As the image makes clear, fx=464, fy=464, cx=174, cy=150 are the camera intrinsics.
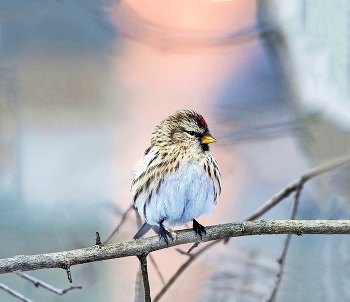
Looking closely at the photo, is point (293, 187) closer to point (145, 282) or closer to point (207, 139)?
point (207, 139)

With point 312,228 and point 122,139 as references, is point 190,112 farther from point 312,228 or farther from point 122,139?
point 122,139

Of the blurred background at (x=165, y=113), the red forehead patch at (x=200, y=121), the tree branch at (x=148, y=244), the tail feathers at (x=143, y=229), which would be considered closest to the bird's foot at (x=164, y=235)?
the tree branch at (x=148, y=244)

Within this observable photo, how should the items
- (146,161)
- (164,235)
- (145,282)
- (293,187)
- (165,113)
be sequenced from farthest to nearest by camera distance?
(165,113) < (293,187) < (146,161) < (164,235) < (145,282)

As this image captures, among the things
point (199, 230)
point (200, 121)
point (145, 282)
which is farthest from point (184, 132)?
point (145, 282)

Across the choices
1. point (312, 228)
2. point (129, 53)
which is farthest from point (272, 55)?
point (312, 228)

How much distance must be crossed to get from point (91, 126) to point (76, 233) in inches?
13.1

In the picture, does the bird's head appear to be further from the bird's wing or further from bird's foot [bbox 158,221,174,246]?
bird's foot [bbox 158,221,174,246]

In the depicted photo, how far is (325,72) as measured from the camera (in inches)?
58.3

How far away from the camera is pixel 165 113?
1390 mm

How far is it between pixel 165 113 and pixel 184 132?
404 millimetres

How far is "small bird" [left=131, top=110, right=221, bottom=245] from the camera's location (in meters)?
0.99

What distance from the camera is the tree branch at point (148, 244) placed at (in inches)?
31.5

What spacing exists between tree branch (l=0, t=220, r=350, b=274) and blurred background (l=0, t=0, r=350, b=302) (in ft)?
1.56

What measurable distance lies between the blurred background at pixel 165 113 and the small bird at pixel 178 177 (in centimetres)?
37
